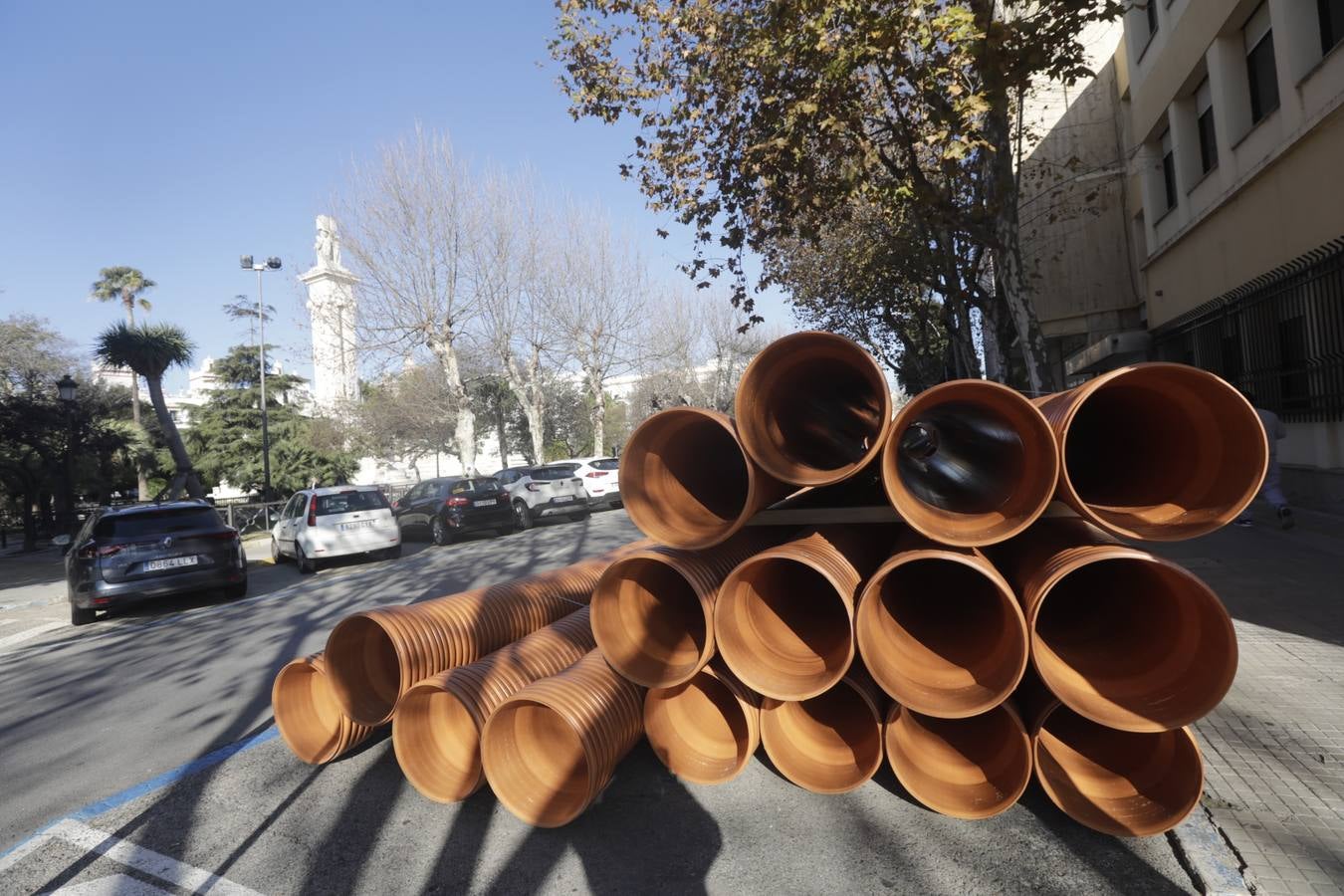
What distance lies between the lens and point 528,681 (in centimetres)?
375

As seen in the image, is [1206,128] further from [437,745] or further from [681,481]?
[437,745]

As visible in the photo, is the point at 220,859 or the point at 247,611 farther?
the point at 247,611

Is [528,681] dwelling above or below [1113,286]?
below

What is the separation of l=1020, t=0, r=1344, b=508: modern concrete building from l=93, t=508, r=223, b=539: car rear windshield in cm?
1242

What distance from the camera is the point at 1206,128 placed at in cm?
1404

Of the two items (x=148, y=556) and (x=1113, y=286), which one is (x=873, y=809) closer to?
(x=148, y=556)

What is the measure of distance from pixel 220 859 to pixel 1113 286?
22.3 meters

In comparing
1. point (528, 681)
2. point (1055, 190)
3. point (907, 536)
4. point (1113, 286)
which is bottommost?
point (528, 681)

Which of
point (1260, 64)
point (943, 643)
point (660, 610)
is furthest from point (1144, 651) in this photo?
point (1260, 64)

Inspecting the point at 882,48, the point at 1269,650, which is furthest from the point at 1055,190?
the point at 1269,650

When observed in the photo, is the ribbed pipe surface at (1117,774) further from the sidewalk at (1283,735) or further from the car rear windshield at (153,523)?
the car rear windshield at (153,523)

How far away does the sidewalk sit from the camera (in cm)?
277

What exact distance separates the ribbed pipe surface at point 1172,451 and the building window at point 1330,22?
9255 millimetres

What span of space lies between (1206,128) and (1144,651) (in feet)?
49.2
